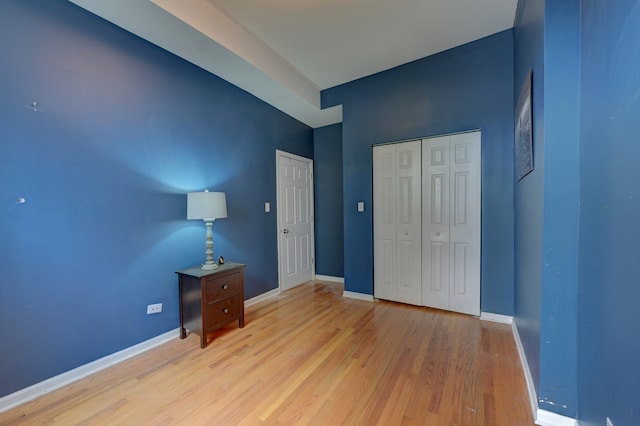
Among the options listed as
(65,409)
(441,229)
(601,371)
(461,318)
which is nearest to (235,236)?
(65,409)

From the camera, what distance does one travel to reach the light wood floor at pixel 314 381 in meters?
1.47

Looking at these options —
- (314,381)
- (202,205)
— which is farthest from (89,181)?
(314,381)

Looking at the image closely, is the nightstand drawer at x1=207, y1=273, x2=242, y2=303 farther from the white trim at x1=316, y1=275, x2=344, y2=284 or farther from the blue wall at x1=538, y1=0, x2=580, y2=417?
the blue wall at x1=538, y1=0, x2=580, y2=417

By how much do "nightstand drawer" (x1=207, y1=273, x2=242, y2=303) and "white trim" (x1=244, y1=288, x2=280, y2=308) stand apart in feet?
2.34

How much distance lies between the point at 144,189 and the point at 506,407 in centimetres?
301

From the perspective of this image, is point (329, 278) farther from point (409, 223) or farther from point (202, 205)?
point (202, 205)

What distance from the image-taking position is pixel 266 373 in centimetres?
187

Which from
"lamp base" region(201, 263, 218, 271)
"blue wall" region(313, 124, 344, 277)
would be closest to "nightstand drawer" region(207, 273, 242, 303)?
"lamp base" region(201, 263, 218, 271)

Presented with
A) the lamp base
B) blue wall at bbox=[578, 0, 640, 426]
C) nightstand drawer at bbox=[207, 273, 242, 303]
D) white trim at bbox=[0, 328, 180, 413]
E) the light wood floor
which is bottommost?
the light wood floor

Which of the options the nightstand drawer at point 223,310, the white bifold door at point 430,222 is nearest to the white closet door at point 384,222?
the white bifold door at point 430,222

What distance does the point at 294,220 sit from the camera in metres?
4.07

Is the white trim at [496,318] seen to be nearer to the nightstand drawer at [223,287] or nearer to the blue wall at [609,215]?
the blue wall at [609,215]

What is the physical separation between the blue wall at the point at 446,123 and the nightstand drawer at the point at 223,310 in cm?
155

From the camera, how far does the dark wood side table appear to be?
2.23m
